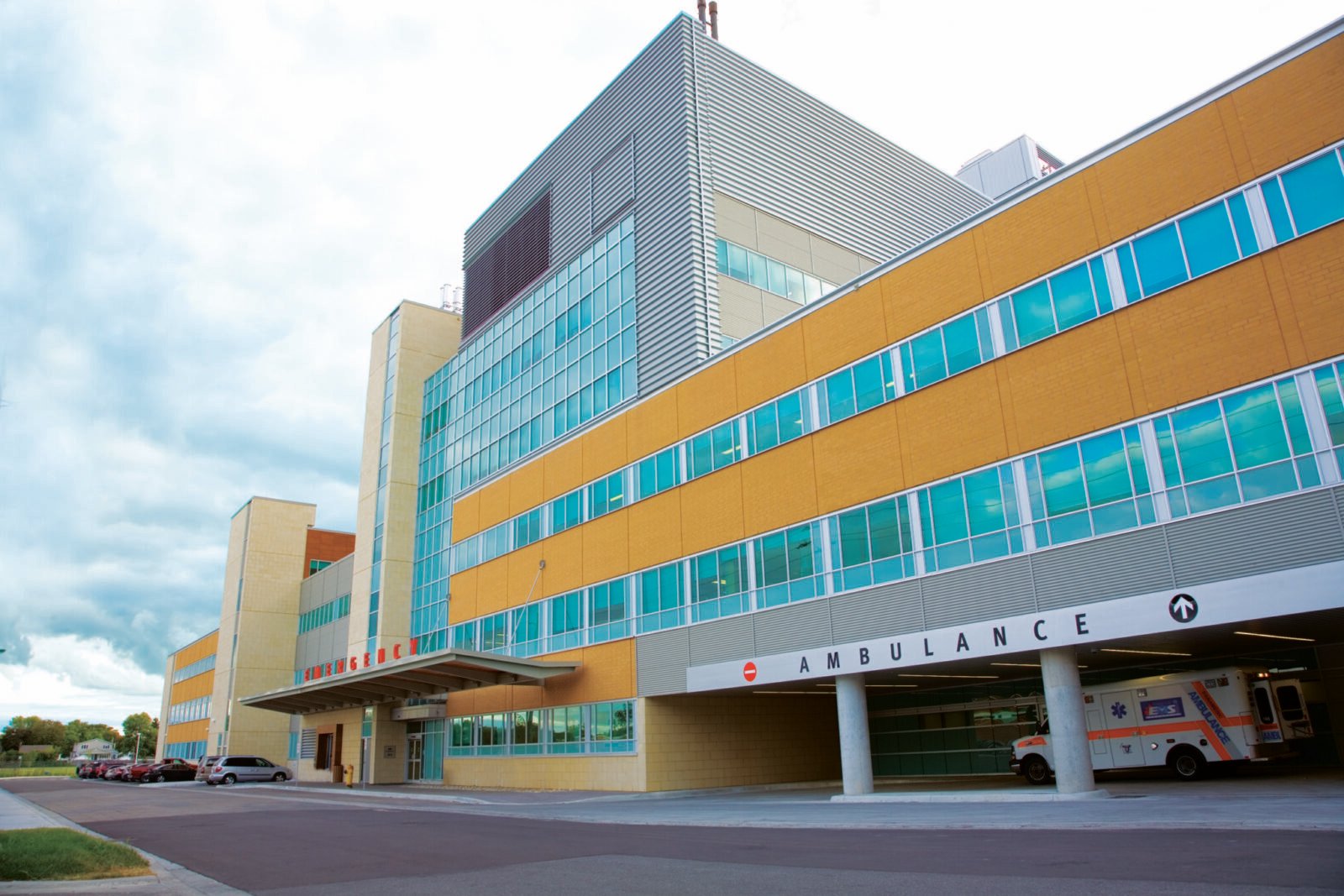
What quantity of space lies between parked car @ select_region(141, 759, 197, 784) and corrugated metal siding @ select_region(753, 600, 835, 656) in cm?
5305

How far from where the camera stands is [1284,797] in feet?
50.6

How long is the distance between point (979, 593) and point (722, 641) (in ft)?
Result: 30.4

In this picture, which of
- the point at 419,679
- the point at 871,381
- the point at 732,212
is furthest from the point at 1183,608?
the point at 419,679

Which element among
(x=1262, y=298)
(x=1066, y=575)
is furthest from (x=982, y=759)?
(x=1262, y=298)

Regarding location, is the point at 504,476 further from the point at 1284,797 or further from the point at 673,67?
the point at 1284,797

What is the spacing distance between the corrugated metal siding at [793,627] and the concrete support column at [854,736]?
128 cm

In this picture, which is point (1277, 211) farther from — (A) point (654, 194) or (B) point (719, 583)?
(A) point (654, 194)

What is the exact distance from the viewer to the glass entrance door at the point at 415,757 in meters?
47.4

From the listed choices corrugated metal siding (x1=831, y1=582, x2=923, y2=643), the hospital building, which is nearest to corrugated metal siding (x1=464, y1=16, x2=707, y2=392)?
the hospital building

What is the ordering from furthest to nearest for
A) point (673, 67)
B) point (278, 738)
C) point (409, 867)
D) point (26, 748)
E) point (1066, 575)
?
point (26, 748) < point (278, 738) < point (673, 67) < point (1066, 575) < point (409, 867)

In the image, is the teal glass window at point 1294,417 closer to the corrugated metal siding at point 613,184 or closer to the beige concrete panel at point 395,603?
the corrugated metal siding at point 613,184

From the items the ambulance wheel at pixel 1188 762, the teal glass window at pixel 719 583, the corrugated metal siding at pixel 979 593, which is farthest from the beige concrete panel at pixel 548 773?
the ambulance wheel at pixel 1188 762

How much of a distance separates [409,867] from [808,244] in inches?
1283

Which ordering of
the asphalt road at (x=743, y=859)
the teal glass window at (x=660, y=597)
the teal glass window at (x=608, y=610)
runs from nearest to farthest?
1. the asphalt road at (x=743, y=859)
2. the teal glass window at (x=660, y=597)
3. the teal glass window at (x=608, y=610)
